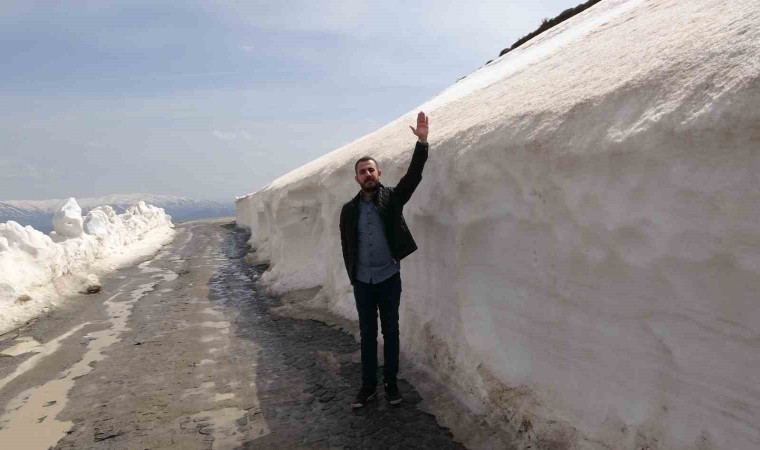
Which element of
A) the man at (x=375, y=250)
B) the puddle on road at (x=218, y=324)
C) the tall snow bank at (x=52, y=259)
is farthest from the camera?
the tall snow bank at (x=52, y=259)

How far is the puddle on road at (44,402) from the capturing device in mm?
4992

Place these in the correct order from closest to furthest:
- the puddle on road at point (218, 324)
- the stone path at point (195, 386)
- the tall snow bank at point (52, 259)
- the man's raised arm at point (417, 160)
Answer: the man's raised arm at point (417, 160) → the stone path at point (195, 386) → the puddle on road at point (218, 324) → the tall snow bank at point (52, 259)

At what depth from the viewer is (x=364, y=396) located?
16.7ft

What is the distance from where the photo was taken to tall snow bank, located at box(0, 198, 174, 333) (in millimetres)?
10172

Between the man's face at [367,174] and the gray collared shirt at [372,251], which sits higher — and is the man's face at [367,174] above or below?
above

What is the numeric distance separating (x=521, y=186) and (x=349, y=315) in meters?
4.77

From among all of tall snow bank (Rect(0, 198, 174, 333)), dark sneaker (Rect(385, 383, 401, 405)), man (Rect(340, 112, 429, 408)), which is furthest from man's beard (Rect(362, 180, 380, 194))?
tall snow bank (Rect(0, 198, 174, 333))

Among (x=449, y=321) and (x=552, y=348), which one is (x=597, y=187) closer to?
(x=552, y=348)

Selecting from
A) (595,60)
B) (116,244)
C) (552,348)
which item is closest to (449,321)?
(552,348)

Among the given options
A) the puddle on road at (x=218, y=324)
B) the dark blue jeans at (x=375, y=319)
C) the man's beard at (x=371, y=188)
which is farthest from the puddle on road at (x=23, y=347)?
the man's beard at (x=371, y=188)

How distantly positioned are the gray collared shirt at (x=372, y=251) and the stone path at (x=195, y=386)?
139 cm

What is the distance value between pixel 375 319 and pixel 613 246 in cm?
240

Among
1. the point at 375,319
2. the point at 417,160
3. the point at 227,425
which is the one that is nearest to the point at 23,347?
the point at 227,425

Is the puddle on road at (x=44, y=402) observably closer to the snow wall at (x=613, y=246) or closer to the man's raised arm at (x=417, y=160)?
the snow wall at (x=613, y=246)
